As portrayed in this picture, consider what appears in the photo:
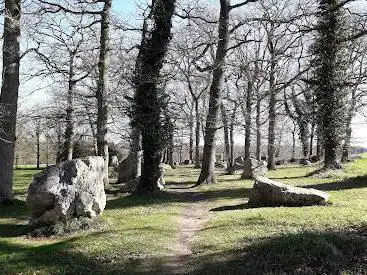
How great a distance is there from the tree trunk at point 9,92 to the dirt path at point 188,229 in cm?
681

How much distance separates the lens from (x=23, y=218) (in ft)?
49.1

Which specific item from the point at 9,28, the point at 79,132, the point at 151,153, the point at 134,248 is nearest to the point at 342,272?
the point at 134,248

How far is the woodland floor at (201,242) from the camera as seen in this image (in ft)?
30.7

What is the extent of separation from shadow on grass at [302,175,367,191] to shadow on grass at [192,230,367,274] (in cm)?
1034

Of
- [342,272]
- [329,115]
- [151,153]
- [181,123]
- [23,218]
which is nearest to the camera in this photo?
[342,272]

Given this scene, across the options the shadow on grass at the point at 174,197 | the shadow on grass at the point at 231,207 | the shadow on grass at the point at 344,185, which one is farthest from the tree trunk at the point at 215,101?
the shadow on grass at the point at 231,207

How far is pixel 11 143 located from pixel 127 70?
6.28 meters

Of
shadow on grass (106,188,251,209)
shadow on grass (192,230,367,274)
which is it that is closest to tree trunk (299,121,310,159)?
shadow on grass (106,188,251,209)

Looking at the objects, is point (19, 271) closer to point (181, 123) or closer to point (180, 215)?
point (180, 215)

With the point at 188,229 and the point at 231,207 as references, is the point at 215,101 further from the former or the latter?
the point at 188,229

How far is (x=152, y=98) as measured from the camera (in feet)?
62.5

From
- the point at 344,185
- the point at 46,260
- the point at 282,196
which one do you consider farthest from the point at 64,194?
the point at 344,185

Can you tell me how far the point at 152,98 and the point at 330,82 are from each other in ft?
40.3

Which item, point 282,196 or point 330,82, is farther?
point 330,82
